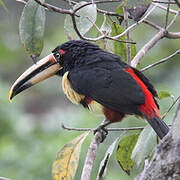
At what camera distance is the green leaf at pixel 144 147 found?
3.06 meters

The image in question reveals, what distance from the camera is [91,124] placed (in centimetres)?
537

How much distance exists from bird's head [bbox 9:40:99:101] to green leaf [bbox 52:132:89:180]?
3.04 feet

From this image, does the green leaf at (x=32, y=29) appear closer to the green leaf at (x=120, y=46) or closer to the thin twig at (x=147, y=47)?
the green leaf at (x=120, y=46)

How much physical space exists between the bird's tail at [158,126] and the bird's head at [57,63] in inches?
37.0

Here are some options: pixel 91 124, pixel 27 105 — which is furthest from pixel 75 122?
pixel 27 105

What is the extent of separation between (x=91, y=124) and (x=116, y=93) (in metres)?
1.68

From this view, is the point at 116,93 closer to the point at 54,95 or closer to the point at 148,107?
the point at 148,107

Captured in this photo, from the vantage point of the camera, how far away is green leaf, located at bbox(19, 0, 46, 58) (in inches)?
126

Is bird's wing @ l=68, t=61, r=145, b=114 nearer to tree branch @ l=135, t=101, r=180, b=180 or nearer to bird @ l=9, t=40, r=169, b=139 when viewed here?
bird @ l=9, t=40, r=169, b=139

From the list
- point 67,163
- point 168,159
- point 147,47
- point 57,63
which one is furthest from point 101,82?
point 168,159

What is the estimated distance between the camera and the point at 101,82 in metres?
3.82

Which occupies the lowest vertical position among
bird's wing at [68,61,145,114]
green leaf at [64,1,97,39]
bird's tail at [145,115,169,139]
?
bird's tail at [145,115,169,139]

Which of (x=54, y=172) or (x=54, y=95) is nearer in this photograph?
(x=54, y=172)

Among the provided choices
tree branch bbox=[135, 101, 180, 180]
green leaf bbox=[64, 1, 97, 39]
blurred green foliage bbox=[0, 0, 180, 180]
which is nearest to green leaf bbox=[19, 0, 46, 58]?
blurred green foliage bbox=[0, 0, 180, 180]
